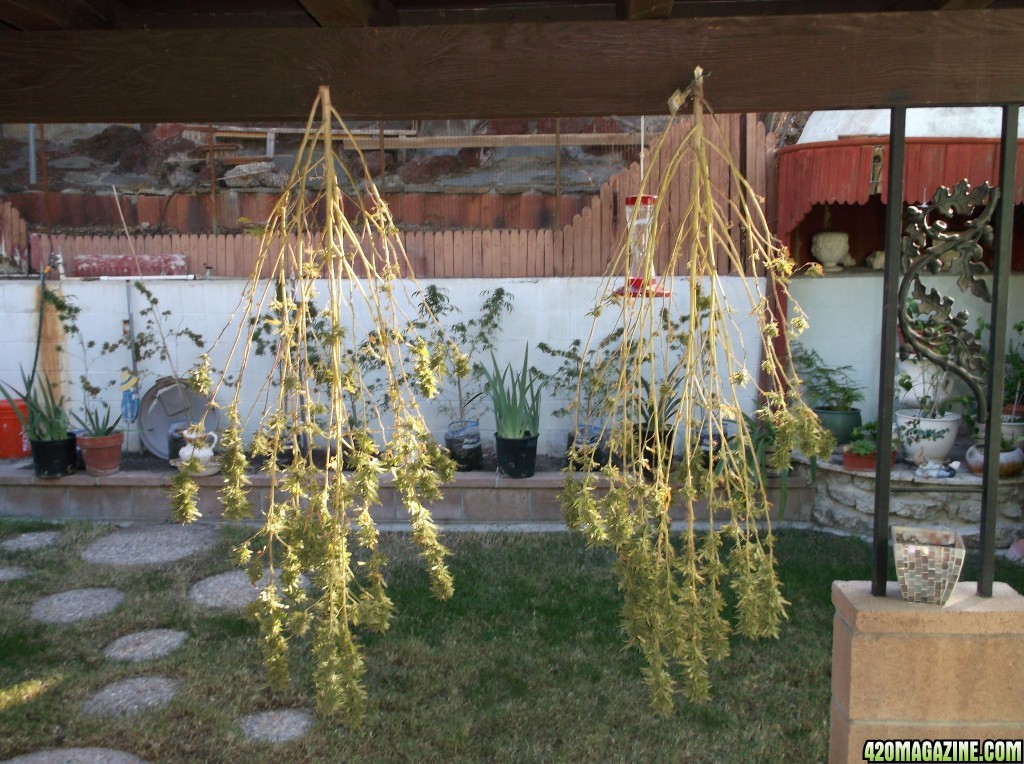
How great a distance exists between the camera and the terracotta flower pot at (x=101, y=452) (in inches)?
211

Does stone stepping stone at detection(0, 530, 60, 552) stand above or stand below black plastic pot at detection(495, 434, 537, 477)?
below

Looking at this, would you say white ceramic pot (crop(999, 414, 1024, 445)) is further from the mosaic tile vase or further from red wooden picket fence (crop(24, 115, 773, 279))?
the mosaic tile vase

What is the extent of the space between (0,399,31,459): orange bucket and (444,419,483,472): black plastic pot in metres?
2.80

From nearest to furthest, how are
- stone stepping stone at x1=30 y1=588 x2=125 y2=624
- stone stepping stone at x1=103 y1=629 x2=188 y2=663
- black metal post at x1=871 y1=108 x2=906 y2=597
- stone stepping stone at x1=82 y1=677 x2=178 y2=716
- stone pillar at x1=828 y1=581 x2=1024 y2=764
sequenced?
black metal post at x1=871 y1=108 x2=906 y2=597 < stone pillar at x1=828 y1=581 x2=1024 y2=764 < stone stepping stone at x1=82 y1=677 x2=178 y2=716 < stone stepping stone at x1=103 y1=629 x2=188 y2=663 < stone stepping stone at x1=30 y1=588 x2=125 y2=624

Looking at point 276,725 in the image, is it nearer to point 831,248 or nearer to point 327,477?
point 327,477

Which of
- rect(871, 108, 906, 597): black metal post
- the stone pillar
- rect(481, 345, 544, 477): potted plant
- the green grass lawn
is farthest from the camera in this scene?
rect(481, 345, 544, 477): potted plant

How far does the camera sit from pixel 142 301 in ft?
19.3

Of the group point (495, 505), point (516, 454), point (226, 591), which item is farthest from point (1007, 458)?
point (226, 591)

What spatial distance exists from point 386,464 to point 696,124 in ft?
3.18

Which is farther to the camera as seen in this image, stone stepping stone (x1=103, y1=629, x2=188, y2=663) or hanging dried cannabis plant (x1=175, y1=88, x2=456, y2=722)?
stone stepping stone (x1=103, y1=629, x2=188, y2=663)

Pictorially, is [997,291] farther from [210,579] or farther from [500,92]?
[210,579]

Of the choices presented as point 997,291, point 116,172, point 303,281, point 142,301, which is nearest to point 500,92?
point 303,281

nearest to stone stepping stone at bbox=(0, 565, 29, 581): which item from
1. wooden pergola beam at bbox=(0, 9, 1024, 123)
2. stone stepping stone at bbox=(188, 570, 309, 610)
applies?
stone stepping stone at bbox=(188, 570, 309, 610)

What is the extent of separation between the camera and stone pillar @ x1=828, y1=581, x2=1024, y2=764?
2158mm
